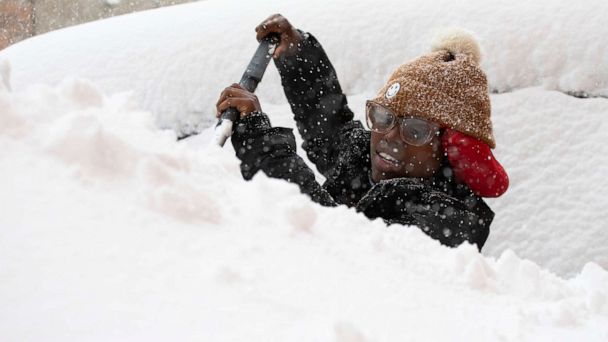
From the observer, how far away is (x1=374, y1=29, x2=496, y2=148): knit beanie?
82.1 inches

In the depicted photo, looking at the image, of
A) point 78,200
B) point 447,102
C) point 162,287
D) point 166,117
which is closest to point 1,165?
point 78,200

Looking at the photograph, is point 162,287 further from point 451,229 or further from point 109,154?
point 451,229

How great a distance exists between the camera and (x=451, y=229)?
191 cm

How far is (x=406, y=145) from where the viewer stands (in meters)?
2.08

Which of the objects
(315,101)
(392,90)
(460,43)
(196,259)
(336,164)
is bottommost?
(336,164)

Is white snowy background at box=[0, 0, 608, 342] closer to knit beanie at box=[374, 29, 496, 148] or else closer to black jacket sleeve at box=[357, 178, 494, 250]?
black jacket sleeve at box=[357, 178, 494, 250]

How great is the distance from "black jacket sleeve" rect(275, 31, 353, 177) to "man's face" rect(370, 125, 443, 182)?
0.95ft

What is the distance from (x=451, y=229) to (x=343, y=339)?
3.97ft

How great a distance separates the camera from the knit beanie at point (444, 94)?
209 cm

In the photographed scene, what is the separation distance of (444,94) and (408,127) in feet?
0.47

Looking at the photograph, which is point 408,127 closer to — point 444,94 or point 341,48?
point 444,94

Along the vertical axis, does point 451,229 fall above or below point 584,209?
above

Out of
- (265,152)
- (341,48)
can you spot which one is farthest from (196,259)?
(341,48)

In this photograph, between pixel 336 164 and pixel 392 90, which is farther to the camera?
pixel 336 164
